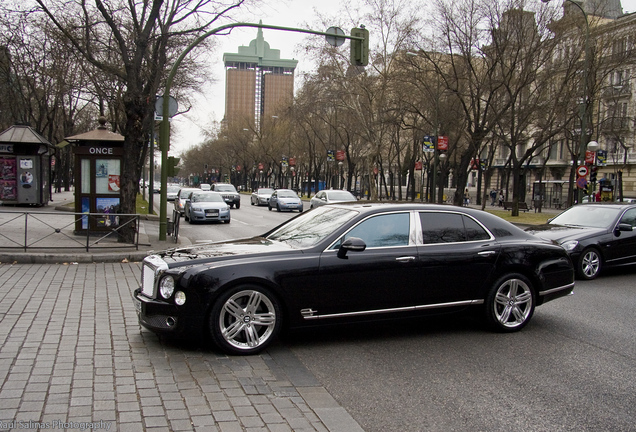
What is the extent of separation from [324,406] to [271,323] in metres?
1.38

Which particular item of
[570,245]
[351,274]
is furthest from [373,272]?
[570,245]

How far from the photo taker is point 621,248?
10.7 meters

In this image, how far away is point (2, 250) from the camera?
11.4 metres

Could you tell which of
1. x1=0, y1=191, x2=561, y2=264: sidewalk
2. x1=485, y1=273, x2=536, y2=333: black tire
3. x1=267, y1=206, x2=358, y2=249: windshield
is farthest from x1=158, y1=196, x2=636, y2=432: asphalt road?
x1=0, y1=191, x2=561, y2=264: sidewalk

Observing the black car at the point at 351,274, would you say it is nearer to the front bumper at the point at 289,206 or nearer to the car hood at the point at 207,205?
the car hood at the point at 207,205

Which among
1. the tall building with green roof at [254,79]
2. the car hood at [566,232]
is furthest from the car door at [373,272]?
the tall building with green roof at [254,79]

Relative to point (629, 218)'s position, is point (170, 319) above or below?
below

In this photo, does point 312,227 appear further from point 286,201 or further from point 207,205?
point 286,201

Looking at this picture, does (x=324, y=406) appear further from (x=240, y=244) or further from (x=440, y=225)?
(x=440, y=225)

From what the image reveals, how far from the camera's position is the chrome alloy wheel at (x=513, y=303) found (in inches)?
248

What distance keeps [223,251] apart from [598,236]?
796 centimetres

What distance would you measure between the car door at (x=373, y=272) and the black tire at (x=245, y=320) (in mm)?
472

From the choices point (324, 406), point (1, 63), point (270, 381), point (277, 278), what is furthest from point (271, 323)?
point (1, 63)

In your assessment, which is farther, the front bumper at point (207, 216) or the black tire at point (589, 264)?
the front bumper at point (207, 216)
